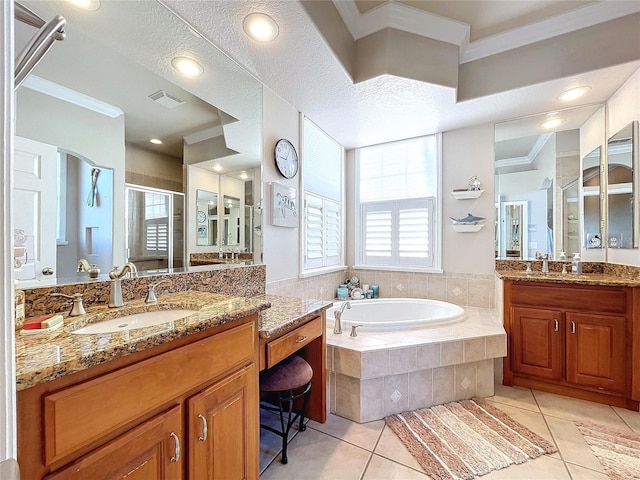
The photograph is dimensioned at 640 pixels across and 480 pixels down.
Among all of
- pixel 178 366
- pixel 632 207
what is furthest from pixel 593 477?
pixel 178 366

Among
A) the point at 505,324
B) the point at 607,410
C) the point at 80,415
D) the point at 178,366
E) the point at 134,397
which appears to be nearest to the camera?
the point at 80,415

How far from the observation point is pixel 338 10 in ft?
5.93

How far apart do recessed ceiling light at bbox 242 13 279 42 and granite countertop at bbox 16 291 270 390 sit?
5.00 ft

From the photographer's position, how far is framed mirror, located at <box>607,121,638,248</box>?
83.4 inches

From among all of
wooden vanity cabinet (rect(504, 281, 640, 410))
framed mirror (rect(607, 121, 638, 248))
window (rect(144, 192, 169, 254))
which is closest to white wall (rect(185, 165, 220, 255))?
window (rect(144, 192, 169, 254))

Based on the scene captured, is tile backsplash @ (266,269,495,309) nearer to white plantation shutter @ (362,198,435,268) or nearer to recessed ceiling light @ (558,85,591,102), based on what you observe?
white plantation shutter @ (362,198,435,268)

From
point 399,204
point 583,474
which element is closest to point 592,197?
point 399,204

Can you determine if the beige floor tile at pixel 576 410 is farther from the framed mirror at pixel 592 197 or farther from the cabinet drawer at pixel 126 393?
the cabinet drawer at pixel 126 393

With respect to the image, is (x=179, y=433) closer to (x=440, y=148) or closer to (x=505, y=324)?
(x=505, y=324)

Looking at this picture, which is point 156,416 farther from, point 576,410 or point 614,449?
point 576,410

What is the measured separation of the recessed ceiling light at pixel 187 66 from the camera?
165 cm

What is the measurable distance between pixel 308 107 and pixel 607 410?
129 inches

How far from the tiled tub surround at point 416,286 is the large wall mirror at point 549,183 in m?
0.42

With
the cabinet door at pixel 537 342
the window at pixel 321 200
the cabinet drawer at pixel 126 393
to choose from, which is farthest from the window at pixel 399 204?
the cabinet drawer at pixel 126 393
